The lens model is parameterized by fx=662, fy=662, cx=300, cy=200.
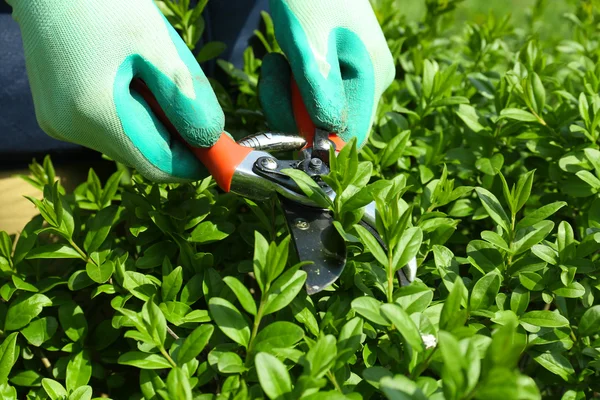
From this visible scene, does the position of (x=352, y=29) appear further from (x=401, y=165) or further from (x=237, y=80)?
(x=237, y=80)

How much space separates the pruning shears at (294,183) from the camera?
3.66 ft

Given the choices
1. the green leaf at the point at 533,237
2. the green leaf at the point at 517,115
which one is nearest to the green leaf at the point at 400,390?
the green leaf at the point at 533,237

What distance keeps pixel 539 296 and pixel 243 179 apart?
0.57m

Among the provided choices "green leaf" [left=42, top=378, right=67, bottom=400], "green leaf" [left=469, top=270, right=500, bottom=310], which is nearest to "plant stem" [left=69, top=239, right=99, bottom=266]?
"green leaf" [left=42, top=378, right=67, bottom=400]

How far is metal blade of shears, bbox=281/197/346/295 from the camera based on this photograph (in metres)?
1.08

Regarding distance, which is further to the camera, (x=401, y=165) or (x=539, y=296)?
(x=401, y=165)

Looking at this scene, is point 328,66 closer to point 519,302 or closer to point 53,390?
point 519,302

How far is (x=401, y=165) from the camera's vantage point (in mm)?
1516

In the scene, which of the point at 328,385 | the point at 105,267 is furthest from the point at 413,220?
the point at 105,267

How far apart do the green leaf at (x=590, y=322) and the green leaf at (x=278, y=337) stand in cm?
50

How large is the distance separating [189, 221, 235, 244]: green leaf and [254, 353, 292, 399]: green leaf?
416mm

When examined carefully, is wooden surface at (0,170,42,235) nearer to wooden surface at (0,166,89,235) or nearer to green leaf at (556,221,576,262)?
wooden surface at (0,166,89,235)

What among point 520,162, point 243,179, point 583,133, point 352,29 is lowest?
point 520,162

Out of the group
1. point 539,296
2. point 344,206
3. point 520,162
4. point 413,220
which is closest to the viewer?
point 344,206
